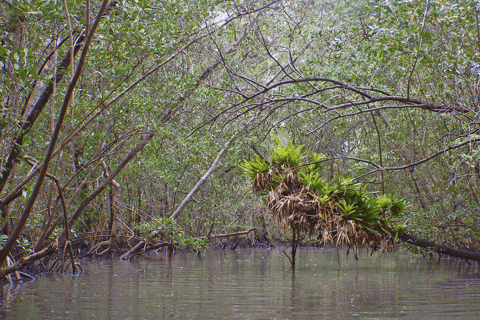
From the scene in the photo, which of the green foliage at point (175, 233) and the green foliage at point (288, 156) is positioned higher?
the green foliage at point (288, 156)

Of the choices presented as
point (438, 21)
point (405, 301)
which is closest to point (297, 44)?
point (438, 21)

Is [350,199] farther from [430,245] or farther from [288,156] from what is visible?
[430,245]

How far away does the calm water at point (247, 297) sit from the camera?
5012 millimetres

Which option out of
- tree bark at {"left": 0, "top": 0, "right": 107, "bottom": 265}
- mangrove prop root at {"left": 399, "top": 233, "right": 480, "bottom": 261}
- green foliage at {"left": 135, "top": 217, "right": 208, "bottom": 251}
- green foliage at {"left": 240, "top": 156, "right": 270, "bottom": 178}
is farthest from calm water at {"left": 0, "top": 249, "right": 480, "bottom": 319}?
green foliage at {"left": 240, "top": 156, "right": 270, "bottom": 178}

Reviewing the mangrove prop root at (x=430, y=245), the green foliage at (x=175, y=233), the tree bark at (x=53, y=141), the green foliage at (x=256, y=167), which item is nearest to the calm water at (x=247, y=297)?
the mangrove prop root at (x=430, y=245)

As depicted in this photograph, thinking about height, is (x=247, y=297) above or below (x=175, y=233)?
below

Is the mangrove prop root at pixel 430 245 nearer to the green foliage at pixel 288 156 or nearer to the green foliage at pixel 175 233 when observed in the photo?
the green foliage at pixel 288 156

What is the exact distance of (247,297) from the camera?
249 inches

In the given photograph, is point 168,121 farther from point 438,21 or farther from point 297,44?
point 438,21

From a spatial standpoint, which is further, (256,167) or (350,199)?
(256,167)

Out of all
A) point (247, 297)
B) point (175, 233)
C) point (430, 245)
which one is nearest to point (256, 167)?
point (175, 233)

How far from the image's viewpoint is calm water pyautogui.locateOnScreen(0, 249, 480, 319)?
501cm

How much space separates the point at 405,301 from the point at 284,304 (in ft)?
5.05

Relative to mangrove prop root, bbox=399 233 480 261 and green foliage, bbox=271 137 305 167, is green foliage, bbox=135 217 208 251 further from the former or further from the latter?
mangrove prop root, bbox=399 233 480 261
